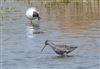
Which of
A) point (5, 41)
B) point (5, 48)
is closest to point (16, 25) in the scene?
point (5, 41)

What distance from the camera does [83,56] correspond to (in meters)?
12.7

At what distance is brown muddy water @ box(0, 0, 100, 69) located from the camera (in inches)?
460

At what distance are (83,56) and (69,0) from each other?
82.7 feet

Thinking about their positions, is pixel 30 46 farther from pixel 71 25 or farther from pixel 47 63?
pixel 71 25

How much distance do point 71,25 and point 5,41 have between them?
619cm

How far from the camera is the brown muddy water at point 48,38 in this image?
11672 mm

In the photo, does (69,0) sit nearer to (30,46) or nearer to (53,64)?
(30,46)

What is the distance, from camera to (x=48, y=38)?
16.5 m

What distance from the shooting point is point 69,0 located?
37688 mm

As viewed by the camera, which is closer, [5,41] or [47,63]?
[47,63]

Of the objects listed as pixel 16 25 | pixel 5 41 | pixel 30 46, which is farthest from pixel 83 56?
pixel 16 25

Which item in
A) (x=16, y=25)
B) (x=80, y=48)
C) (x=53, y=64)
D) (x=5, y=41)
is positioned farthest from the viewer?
(x=16, y=25)

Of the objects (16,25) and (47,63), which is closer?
(47,63)

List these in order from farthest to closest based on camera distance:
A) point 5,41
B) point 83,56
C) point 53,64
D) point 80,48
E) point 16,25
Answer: point 16,25 < point 5,41 < point 80,48 < point 83,56 < point 53,64
